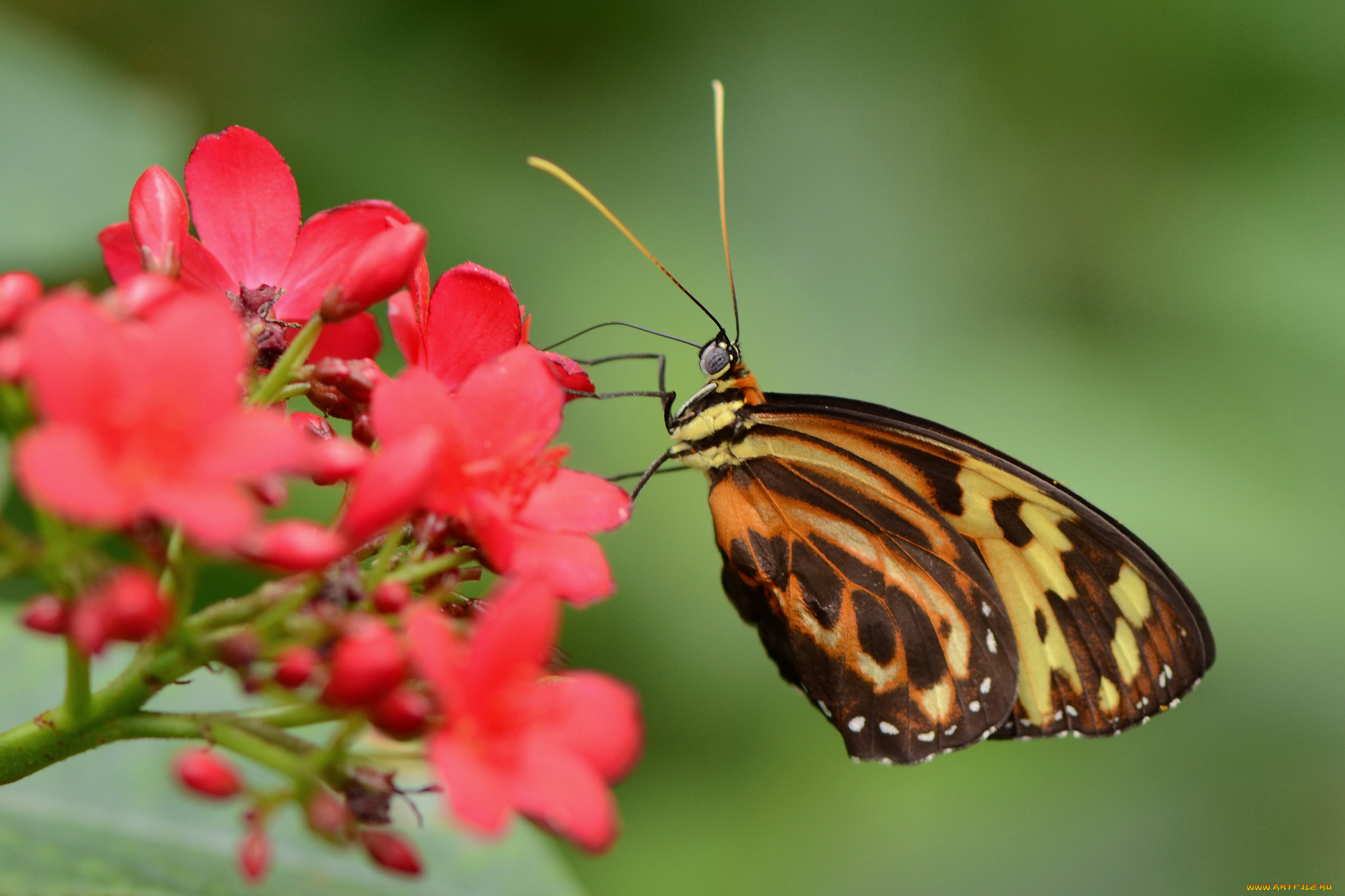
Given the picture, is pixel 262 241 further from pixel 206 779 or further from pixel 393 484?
pixel 206 779

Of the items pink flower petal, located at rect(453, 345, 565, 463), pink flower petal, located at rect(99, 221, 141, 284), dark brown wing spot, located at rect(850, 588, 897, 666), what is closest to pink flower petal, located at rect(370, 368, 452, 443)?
pink flower petal, located at rect(453, 345, 565, 463)

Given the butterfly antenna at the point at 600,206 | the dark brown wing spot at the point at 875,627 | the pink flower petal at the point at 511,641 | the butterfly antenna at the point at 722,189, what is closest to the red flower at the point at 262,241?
the butterfly antenna at the point at 600,206

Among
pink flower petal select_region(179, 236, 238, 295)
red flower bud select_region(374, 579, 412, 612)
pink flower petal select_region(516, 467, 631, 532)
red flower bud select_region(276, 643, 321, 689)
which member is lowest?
red flower bud select_region(276, 643, 321, 689)

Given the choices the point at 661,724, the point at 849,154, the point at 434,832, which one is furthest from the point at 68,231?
the point at 849,154

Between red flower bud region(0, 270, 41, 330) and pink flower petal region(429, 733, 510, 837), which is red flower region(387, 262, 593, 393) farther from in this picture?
pink flower petal region(429, 733, 510, 837)

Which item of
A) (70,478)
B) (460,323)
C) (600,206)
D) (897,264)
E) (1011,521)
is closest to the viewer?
(70,478)

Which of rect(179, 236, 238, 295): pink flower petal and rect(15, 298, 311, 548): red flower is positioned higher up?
rect(179, 236, 238, 295): pink flower petal

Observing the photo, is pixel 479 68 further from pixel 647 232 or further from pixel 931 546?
pixel 931 546

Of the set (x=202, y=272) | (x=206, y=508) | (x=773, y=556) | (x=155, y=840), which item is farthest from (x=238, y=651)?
(x=773, y=556)
